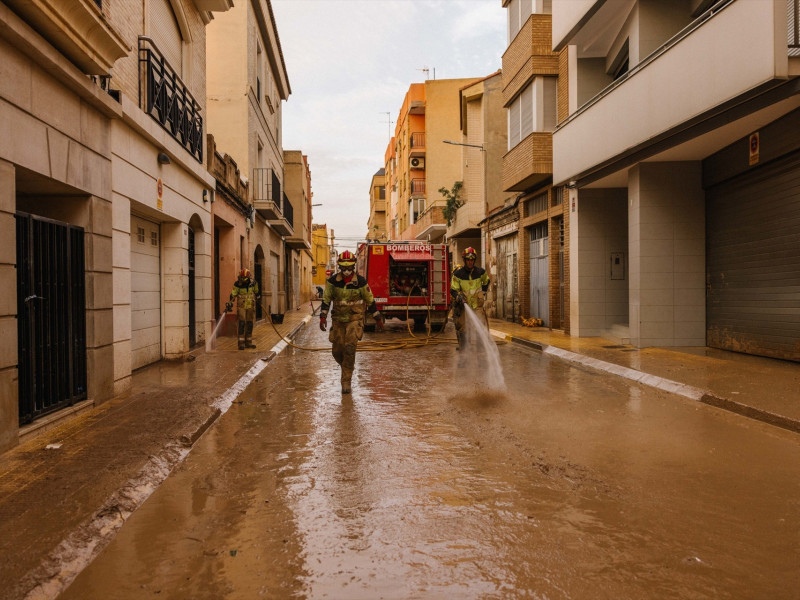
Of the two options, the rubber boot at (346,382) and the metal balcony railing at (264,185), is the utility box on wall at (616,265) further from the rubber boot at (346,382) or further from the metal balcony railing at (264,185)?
the metal balcony railing at (264,185)

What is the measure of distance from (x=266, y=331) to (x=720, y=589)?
17.7m

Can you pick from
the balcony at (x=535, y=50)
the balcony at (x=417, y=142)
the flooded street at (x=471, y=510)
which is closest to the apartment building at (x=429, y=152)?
the balcony at (x=417, y=142)

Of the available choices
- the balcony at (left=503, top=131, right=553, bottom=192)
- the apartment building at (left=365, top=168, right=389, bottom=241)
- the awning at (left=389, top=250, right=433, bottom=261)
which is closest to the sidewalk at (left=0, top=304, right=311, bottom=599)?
the awning at (left=389, top=250, right=433, bottom=261)

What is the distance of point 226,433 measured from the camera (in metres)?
6.24

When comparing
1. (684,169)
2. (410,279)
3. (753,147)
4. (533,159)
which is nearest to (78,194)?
(753,147)

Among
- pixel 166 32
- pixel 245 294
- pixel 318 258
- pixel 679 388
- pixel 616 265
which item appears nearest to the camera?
pixel 679 388

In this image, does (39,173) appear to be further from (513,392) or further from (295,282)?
(295,282)

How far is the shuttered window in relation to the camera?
34.4 ft

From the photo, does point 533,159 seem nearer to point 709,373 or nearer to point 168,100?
point 709,373

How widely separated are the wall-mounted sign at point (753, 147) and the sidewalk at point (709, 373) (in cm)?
339

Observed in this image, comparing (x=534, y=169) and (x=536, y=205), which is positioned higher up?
(x=534, y=169)

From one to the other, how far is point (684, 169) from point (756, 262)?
2820mm

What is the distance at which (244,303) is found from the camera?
45.8ft

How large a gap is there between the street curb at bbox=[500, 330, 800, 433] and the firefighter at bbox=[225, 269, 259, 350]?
21.9 feet
